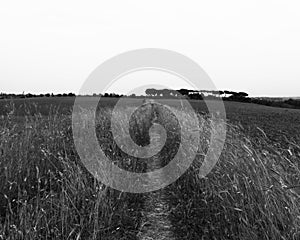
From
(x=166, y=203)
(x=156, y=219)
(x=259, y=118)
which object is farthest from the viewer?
(x=259, y=118)

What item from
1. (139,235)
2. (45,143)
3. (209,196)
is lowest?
(139,235)

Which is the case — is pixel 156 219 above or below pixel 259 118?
below

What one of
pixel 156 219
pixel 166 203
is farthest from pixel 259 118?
A: pixel 156 219

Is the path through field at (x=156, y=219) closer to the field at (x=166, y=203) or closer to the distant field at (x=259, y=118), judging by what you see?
the field at (x=166, y=203)

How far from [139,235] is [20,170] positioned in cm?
207

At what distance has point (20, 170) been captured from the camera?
3996mm

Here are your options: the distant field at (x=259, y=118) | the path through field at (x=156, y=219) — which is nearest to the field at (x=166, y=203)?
the path through field at (x=156, y=219)

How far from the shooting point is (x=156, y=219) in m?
3.72

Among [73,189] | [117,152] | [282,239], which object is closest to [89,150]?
[117,152]

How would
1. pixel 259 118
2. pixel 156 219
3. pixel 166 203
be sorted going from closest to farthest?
1. pixel 156 219
2. pixel 166 203
3. pixel 259 118

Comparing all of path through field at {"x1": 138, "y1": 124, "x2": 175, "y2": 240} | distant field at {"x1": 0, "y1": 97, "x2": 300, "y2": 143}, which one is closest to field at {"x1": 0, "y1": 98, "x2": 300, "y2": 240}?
path through field at {"x1": 138, "y1": 124, "x2": 175, "y2": 240}

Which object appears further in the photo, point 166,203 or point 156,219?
point 166,203

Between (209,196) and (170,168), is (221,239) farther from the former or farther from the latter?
(170,168)

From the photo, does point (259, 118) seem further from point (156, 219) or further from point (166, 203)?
point (156, 219)
